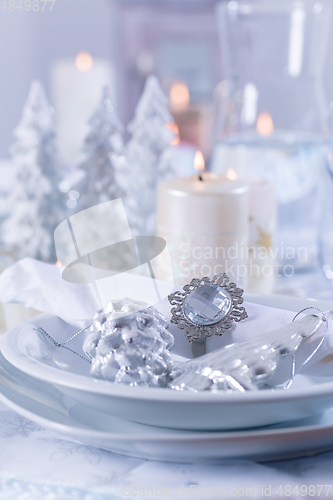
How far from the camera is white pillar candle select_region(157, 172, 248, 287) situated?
46 centimetres

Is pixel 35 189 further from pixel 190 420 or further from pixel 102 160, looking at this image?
pixel 190 420

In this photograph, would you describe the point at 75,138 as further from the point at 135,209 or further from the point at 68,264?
the point at 68,264

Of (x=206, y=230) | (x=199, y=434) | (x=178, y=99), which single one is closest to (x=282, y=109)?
(x=206, y=230)

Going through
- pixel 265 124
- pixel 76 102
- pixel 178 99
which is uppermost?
pixel 265 124

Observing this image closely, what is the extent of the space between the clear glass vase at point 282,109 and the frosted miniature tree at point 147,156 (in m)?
0.08

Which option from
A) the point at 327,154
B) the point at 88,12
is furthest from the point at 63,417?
the point at 88,12

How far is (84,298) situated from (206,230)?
13 centimetres

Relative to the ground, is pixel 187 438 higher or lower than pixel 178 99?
higher

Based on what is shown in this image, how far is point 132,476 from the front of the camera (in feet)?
0.87

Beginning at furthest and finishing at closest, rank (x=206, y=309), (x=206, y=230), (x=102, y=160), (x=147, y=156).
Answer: (x=147, y=156) → (x=102, y=160) → (x=206, y=230) → (x=206, y=309)

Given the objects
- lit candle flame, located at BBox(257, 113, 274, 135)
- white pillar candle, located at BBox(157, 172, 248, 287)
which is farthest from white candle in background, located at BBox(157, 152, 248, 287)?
lit candle flame, located at BBox(257, 113, 274, 135)

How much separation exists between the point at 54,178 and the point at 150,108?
20cm

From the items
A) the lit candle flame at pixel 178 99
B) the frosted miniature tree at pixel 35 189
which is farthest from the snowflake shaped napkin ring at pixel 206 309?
the lit candle flame at pixel 178 99

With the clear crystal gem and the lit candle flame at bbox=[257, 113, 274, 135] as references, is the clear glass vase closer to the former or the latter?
the lit candle flame at bbox=[257, 113, 274, 135]
